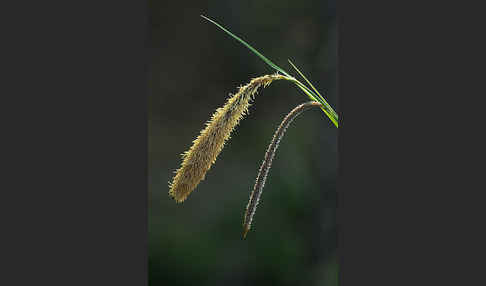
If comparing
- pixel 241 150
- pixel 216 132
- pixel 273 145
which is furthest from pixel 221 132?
pixel 241 150

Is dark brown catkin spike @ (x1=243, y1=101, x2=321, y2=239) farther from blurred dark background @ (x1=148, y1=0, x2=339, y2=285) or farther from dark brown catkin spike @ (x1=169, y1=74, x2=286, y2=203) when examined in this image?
blurred dark background @ (x1=148, y1=0, x2=339, y2=285)

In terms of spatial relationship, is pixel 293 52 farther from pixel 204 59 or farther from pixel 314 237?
pixel 314 237

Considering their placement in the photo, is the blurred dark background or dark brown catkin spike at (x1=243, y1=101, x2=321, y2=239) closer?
dark brown catkin spike at (x1=243, y1=101, x2=321, y2=239)

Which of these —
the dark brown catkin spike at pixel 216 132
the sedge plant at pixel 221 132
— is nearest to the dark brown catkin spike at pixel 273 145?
the sedge plant at pixel 221 132

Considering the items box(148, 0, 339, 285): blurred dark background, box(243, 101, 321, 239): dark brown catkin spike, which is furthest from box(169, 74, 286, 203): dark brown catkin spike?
box(148, 0, 339, 285): blurred dark background

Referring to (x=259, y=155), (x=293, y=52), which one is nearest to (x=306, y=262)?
(x=259, y=155)

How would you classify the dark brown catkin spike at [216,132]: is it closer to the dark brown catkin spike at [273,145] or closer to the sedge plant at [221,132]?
the sedge plant at [221,132]

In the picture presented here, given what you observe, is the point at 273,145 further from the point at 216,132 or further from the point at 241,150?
the point at 241,150
